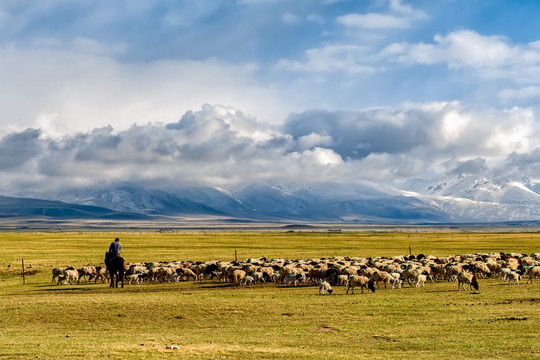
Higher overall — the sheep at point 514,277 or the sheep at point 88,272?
the sheep at point 514,277

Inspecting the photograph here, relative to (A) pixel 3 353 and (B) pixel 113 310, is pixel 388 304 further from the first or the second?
(A) pixel 3 353

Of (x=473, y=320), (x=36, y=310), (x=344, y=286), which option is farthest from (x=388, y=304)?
(x=36, y=310)

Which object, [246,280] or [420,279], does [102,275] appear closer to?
[246,280]

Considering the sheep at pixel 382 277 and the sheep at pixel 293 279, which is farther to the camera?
the sheep at pixel 293 279

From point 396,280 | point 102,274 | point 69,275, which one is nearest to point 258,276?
point 396,280

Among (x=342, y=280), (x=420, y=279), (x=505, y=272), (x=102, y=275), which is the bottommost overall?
(x=102, y=275)

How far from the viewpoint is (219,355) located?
17281 mm

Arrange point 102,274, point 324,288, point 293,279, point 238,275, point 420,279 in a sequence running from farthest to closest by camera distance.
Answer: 1. point 102,274
2. point 238,275
3. point 293,279
4. point 420,279
5. point 324,288

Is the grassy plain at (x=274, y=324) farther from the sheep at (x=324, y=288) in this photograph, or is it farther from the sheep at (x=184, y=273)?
the sheep at (x=184, y=273)

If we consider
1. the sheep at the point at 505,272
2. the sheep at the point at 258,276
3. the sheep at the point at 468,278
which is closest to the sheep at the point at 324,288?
the sheep at the point at 468,278

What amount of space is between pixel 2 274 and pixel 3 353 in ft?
112

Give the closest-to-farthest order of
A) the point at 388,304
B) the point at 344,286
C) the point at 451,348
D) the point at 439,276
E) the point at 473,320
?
the point at 451,348, the point at 473,320, the point at 388,304, the point at 344,286, the point at 439,276

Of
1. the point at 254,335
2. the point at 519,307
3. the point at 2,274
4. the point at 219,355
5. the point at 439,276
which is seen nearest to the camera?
the point at 219,355

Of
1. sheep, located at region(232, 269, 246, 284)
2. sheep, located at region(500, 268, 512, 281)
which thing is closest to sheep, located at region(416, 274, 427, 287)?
sheep, located at region(500, 268, 512, 281)
